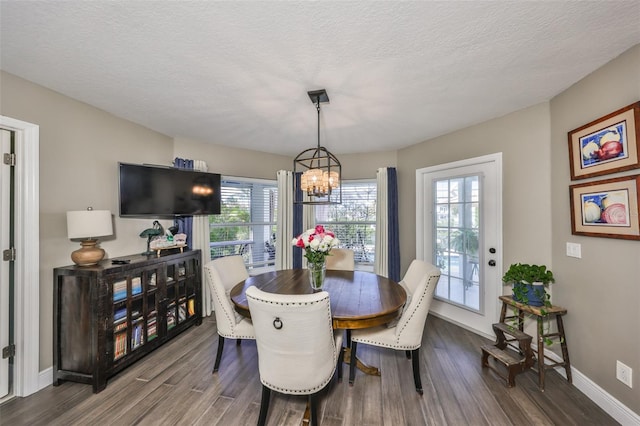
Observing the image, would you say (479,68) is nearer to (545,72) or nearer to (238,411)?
(545,72)

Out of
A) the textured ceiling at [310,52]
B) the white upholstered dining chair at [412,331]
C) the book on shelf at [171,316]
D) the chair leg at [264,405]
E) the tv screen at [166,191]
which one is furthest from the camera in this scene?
the book on shelf at [171,316]

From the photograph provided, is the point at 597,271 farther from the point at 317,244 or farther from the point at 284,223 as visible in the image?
the point at 284,223

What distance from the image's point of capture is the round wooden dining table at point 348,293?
175cm

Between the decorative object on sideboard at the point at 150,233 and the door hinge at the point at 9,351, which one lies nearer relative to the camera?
the door hinge at the point at 9,351

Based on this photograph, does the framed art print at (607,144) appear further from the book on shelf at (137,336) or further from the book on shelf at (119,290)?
the book on shelf at (137,336)

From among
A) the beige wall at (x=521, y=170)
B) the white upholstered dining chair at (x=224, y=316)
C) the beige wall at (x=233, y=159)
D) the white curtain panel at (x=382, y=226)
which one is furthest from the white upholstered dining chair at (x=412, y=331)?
the beige wall at (x=233, y=159)

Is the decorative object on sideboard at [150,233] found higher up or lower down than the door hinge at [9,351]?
higher up

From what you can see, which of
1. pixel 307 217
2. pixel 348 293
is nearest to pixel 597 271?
pixel 348 293

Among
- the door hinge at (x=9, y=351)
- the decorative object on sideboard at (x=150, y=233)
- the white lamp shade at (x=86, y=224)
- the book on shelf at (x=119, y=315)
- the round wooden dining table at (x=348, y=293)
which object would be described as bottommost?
the door hinge at (x=9, y=351)

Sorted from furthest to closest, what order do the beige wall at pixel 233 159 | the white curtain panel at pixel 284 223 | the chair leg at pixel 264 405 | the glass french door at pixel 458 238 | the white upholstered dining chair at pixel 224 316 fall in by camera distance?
the white curtain panel at pixel 284 223
the beige wall at pixel 233 159
the glass french door at pixel 458 238
the white upholstered dining chair at pixel 224 316
the chair leg at pixel 264 405

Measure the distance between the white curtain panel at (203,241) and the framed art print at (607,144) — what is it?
409cm

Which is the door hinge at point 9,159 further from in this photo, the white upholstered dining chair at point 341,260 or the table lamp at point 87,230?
the white upholstered dining chair at point 341,260

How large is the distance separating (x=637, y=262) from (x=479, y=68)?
169 cm

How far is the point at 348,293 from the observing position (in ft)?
7.22
